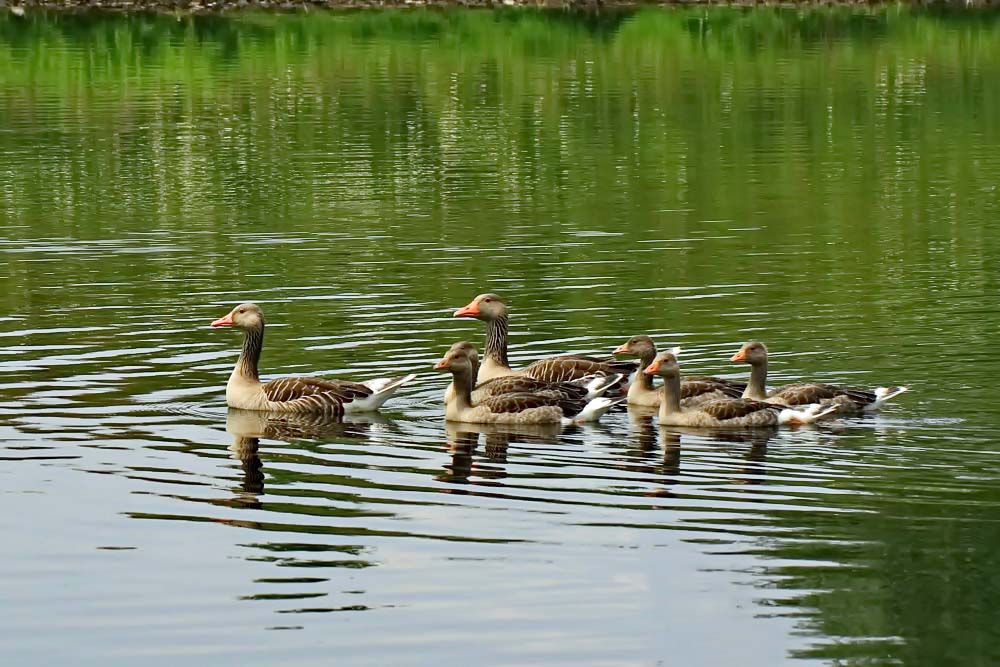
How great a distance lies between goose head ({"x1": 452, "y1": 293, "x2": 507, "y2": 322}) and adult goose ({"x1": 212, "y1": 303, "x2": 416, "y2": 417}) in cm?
139

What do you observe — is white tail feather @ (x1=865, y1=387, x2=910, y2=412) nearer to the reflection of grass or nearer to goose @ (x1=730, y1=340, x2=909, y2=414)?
goose @ (x1=730, y1=340, x2=909, y2=414)

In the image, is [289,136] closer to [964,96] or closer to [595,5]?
[964,96]

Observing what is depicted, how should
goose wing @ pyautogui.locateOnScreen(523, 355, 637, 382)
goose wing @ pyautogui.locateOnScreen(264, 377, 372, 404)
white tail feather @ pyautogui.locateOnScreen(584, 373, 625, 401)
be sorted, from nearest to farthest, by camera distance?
goose wing @ pyautogui.locateOnScreen(264, 377, 372, 404) < white tail feather @ pyautogui.locateOnScreen(584, 373, 625, 401) < goose wing @ pyautogui.locateOnScreen(523, 355, 637, 382)

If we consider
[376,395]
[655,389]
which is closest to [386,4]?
[655,389]

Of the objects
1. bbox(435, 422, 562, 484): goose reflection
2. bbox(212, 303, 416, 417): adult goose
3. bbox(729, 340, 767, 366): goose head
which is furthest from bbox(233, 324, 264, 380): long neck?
bbox(729, 340, 767, 366): goose head

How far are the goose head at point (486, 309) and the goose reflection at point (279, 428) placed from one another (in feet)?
7.59

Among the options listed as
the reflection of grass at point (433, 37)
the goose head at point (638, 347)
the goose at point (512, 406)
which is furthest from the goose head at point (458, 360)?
the reflection of grass at point (433, 37)

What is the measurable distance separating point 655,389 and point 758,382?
1.45 m

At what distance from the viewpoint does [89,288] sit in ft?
107

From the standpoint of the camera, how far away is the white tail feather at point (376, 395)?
897 inches

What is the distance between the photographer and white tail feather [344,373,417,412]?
22.8m

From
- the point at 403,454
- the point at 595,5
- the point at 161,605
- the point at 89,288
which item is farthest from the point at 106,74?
the point at 161,605

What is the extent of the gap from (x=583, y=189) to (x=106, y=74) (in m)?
A: 31.4

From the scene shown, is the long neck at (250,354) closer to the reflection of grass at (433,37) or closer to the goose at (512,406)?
the goose at (512,406)
